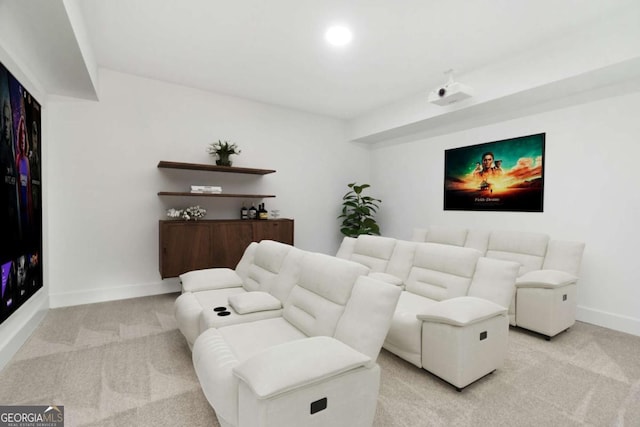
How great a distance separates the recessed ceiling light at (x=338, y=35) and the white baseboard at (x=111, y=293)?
3.72m

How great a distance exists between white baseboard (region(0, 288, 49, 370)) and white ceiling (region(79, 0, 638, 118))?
8.76 feet

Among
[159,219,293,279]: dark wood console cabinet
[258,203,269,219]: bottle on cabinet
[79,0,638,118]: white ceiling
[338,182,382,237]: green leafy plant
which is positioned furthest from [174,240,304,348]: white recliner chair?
[338,182,382,237]: green leafy plant

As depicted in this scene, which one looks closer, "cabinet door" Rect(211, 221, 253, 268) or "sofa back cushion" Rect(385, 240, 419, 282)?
"sofa back cushion" Rect(385, 240, 419, 282)

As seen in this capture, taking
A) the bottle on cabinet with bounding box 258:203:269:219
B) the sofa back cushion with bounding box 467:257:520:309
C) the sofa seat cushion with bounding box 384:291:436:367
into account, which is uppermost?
the bottle on cabinet with bounding box 258:203:269:219

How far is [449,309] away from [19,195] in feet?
11.8

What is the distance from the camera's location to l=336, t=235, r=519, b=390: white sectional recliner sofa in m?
2.06

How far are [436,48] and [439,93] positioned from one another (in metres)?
0.59

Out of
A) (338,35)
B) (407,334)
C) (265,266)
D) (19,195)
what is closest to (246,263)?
(265,266)

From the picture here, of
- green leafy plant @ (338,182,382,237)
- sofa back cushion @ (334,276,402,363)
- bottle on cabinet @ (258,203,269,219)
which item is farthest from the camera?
green leafy plant @ (338,182,382,237)

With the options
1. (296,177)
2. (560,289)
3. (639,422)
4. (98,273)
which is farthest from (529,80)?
(98,273)

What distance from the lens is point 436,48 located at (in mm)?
3301

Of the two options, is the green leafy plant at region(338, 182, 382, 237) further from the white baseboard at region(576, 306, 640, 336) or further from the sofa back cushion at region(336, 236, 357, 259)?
the white baseboard at region(576, 306, 640, 336)

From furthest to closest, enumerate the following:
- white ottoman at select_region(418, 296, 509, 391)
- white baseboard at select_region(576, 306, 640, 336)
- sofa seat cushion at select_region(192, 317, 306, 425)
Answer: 1. white baseboard at select_region(576, 306, 640, 336)
2. white ottoman at select_region(418, 296, 509, 391)
3. sofa seat cushion at select_region(192, 317, 306, 425)

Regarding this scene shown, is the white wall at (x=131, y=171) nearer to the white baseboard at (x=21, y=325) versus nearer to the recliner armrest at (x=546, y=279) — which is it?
the white baseboard at (x=21, y=325)
